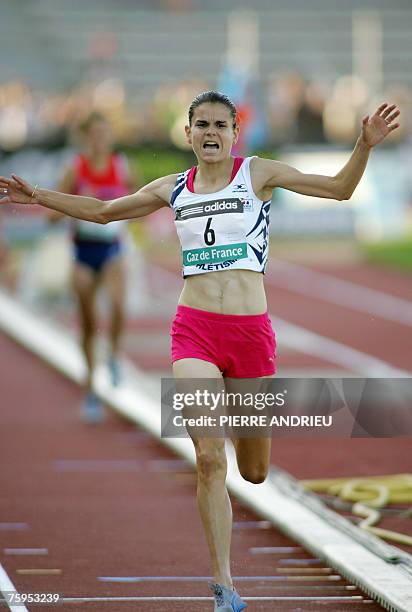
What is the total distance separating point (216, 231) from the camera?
19.3ft

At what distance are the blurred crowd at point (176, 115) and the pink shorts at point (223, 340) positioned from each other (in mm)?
19481

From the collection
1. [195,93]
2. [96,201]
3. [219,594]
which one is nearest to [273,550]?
[219,594]

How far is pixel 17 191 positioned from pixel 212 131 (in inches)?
35.5

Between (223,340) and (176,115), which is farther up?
(176,115)

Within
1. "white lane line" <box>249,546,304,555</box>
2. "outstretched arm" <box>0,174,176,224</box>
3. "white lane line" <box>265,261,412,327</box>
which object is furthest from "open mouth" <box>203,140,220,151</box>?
"white lane line" <box>265,261,412,327</box>

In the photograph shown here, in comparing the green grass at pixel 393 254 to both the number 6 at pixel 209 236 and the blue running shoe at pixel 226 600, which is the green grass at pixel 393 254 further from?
the blue running shoe at pixel 226 600

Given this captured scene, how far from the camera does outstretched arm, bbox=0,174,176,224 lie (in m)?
6.11

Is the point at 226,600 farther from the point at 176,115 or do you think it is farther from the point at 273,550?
the point at 176,115

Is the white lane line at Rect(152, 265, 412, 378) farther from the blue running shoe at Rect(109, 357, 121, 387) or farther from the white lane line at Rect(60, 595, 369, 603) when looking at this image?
the white lane line at Rect(60, 595, 369, 603)

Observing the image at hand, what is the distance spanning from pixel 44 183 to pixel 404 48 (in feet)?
55.1

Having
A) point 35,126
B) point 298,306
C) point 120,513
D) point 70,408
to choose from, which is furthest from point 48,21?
point 120,513

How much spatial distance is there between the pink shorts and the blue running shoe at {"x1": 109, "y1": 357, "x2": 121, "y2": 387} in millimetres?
6141

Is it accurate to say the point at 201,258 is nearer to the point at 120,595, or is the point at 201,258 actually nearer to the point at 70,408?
the point at 120,595

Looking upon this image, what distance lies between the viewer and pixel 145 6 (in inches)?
1533
